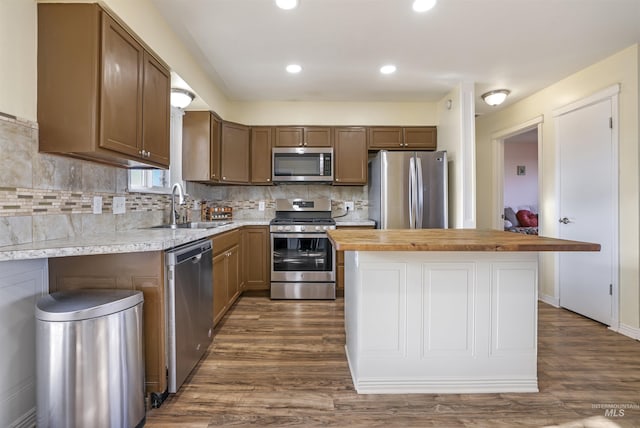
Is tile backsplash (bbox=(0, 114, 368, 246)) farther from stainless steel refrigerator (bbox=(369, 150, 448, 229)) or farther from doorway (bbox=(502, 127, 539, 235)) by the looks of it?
doorway (bbox=(502, 127, 539, 235))

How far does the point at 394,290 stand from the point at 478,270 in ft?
1.66

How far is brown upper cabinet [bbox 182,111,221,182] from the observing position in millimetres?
3258

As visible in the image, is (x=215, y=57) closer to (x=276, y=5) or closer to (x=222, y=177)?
(x=276, y=5)

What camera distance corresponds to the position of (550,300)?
3.43 meters

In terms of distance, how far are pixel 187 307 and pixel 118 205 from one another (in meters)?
0.92

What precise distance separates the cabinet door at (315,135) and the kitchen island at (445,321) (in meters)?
2.40

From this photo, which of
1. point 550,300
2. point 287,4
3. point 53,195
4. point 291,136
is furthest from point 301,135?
point 550,300

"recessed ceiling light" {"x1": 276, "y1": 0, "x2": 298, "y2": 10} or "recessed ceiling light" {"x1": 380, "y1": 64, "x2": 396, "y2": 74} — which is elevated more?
"recessed ceiling light" {"x1": 380, "y1": 64, "x2": 396, "y2": 74}

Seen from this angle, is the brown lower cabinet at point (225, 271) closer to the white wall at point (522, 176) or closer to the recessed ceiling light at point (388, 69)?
the recessed ceiling light at point (388, 69)

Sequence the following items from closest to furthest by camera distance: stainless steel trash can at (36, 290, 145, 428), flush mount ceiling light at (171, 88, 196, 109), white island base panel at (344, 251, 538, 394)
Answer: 1. stainless steel trash can at (36, 290, 145, 428)
2. white island base panel at (344, 251, 538, 394)
3. flush mount ceiling light at (171, 88, 196, 109)

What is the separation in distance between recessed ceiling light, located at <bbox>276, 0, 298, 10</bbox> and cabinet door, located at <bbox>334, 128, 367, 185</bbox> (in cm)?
188

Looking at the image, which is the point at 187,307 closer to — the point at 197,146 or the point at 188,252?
the point at 188,252

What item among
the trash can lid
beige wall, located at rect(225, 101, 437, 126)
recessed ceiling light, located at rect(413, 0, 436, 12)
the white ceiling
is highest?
the white ceiling

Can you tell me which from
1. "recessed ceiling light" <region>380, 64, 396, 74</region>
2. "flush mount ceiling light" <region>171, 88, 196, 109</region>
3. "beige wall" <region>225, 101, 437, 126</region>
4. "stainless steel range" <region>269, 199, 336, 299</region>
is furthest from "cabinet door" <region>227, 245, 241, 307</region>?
"recessed ceiling light" <region>380, 64, 396, 74</region>
